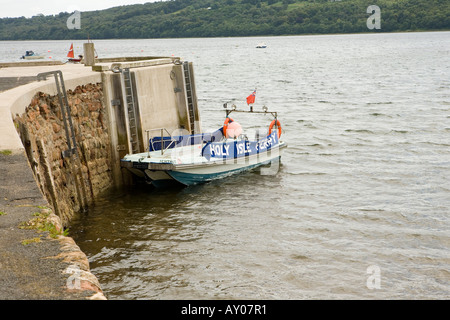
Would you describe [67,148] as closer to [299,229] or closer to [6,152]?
[6,152]

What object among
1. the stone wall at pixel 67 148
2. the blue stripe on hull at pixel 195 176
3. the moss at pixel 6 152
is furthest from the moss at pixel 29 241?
the blue stripe on hull at pixel 195 176

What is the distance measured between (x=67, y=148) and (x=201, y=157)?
4935 mm

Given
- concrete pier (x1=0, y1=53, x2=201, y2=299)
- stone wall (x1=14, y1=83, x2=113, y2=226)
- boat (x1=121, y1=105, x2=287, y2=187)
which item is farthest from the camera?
boat (x1=121, y1=105, x2=287, y2=187)

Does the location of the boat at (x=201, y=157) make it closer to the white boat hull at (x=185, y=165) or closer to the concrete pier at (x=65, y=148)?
the white boat hull at (x=185, y=165)

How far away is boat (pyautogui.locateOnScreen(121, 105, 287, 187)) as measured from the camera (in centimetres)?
1750

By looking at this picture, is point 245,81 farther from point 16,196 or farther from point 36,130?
point 16,196

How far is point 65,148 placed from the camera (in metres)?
15.2

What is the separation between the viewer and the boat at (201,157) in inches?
689

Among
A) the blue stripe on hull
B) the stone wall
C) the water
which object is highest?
the stone wall

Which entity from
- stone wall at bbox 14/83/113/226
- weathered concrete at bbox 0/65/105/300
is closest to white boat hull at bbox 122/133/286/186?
stone wall at bbox 14/83/113/226

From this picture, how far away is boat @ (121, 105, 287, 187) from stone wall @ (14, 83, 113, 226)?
1048mm

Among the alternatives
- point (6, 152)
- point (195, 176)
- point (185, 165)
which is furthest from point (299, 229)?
point (6, 152)

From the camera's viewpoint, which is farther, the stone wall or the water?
the stone wall

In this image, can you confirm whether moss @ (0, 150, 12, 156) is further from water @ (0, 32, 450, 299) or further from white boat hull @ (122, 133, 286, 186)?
white boat hull @ (122, 133, 286, 186)
